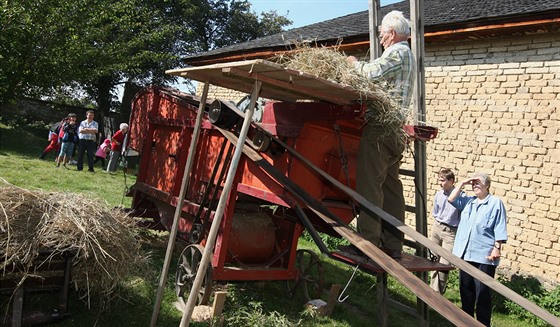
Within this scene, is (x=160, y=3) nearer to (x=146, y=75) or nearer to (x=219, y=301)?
(x=146, y=75)

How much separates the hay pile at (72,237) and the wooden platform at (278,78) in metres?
1.43

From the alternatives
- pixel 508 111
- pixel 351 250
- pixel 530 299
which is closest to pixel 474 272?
pixel 351 250

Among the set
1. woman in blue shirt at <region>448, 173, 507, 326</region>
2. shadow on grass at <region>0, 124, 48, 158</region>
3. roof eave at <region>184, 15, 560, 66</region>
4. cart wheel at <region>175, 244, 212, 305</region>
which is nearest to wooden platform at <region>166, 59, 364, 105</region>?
cart wheel at <region>175, 244, 212, 305</region>

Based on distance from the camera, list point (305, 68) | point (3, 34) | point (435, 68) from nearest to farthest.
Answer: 1. point (305, 68)
2. point (435, 68)
3. point (3, 34)

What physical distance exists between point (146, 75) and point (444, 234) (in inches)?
1174

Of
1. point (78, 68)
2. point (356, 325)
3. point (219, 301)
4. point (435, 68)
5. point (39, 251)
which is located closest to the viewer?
point (39, 251)

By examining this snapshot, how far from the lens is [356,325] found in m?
5.45

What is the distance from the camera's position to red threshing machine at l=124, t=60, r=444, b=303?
4020 mm

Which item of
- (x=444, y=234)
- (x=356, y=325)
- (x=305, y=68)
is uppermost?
(x=305, y=68)

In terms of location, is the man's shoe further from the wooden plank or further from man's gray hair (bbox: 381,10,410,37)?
man's gray hair (bbox: 381,10,410,37)

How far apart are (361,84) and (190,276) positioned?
2779 mm

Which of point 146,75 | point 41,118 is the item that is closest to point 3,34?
point 41,118

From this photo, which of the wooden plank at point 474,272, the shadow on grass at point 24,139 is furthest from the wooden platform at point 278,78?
the shadow on grass at point 24,139

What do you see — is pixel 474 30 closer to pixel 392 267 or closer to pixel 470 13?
pixel 470 13
